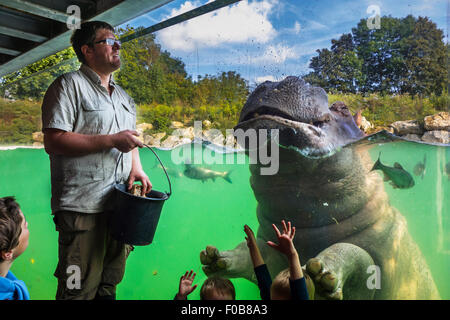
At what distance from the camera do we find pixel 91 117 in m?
2.04

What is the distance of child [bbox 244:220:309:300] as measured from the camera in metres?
1.63

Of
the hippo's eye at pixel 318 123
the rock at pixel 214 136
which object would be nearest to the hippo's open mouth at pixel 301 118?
the hippo's eye at pixel 318 123

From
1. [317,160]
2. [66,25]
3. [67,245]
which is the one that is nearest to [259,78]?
[317,160]

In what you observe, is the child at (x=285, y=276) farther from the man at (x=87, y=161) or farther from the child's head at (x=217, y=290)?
the man at (x=87, y=161)

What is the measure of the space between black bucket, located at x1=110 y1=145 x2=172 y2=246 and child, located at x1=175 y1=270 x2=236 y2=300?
34 cm

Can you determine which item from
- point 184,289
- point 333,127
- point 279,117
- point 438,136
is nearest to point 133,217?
point 184,289

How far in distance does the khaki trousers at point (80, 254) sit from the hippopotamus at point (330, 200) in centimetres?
93

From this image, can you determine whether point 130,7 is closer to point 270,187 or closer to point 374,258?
point 270,187

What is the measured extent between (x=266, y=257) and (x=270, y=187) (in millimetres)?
608

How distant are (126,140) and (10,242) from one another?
751 millimetres

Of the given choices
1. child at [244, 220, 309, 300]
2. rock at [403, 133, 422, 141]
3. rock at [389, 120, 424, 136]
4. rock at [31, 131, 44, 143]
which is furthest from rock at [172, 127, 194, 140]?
rock at [31, 131, 44, 143]

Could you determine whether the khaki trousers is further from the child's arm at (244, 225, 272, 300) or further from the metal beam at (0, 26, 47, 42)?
the metal beam at (0, 26, 47, 42)

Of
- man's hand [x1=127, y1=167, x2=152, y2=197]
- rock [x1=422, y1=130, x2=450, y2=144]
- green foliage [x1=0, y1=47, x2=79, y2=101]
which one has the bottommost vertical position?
man's hand [x1=127, y1=167, x2=152, y2=197]

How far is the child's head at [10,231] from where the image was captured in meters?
1.59
